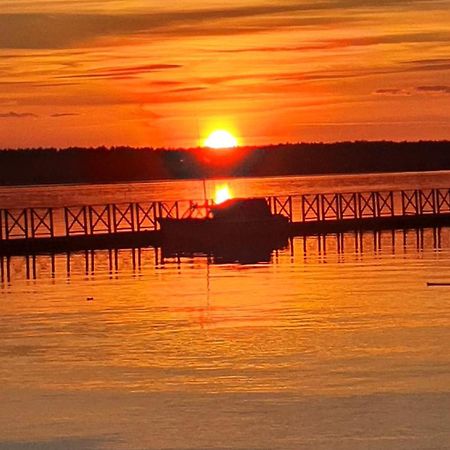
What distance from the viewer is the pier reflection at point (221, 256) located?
1875 inches

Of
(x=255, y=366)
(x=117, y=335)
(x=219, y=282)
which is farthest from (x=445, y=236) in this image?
(x=255, y=366)

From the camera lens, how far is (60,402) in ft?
69.1

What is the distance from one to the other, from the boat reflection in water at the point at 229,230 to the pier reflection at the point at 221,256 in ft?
1.98

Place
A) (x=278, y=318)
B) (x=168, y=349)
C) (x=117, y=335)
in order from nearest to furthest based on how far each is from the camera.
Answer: (x=168, y=349) < (x=117, y=335) < (x=278, y=318)

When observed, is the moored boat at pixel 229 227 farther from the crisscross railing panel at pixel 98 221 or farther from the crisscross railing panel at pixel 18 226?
the crisscross railing panel at pixel 18 226

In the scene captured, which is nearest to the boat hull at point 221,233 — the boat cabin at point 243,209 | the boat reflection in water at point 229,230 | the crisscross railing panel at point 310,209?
the boat reflection in water at point 229,230

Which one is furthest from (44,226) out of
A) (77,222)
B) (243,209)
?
(243,209)

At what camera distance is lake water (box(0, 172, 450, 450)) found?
1883 cm

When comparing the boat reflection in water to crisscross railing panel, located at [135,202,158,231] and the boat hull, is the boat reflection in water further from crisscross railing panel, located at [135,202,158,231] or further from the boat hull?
crisscross railing panel, located at [135,202,158,231]

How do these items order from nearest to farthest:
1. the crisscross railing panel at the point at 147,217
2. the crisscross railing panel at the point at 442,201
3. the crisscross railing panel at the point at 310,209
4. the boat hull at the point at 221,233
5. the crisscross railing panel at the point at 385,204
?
the boat hull at the point at 221,233 < the crisscross railing panel at the point at 147,217 < the crisscross railing panel at the point at 310,209 < the crisscross railing panel at the point at 385,204 < the crisscross railing panel at the point at 442,201

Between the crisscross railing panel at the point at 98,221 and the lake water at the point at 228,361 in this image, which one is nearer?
the lake water at the point at 228,361

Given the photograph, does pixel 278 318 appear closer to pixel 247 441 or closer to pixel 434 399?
pixel 434 399

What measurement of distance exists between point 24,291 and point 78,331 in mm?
10958

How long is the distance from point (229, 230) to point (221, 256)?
8077mm
